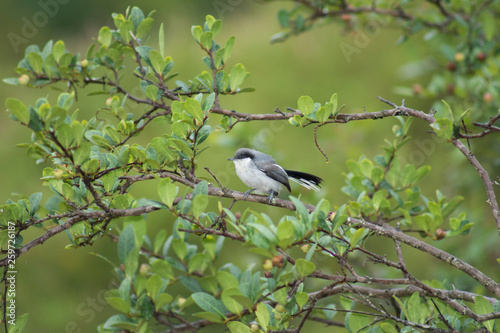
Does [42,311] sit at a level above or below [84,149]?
below

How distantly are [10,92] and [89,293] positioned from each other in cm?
324

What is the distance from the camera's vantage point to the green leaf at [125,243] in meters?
2.02

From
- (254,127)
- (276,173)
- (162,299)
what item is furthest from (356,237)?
(254,127)

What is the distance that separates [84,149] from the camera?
1.76 meters

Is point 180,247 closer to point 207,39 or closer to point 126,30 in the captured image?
point 207,39

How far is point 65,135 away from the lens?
66.6 inches

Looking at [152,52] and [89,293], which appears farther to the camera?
[89,293]

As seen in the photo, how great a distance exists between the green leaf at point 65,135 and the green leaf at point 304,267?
0.85m

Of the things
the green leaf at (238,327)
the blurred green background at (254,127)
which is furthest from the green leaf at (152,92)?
the blurred green background at (254,127)

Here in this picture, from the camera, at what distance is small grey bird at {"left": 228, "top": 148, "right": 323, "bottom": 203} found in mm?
3104

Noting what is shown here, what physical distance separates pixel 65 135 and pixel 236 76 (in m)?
0.88

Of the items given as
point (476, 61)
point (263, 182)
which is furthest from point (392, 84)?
point (263, 182)

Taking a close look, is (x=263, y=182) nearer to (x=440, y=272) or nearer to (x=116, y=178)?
(x=116, y=178)

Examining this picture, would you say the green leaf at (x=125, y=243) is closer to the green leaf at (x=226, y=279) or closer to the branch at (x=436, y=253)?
the green leaf at (x=226, y=279)
